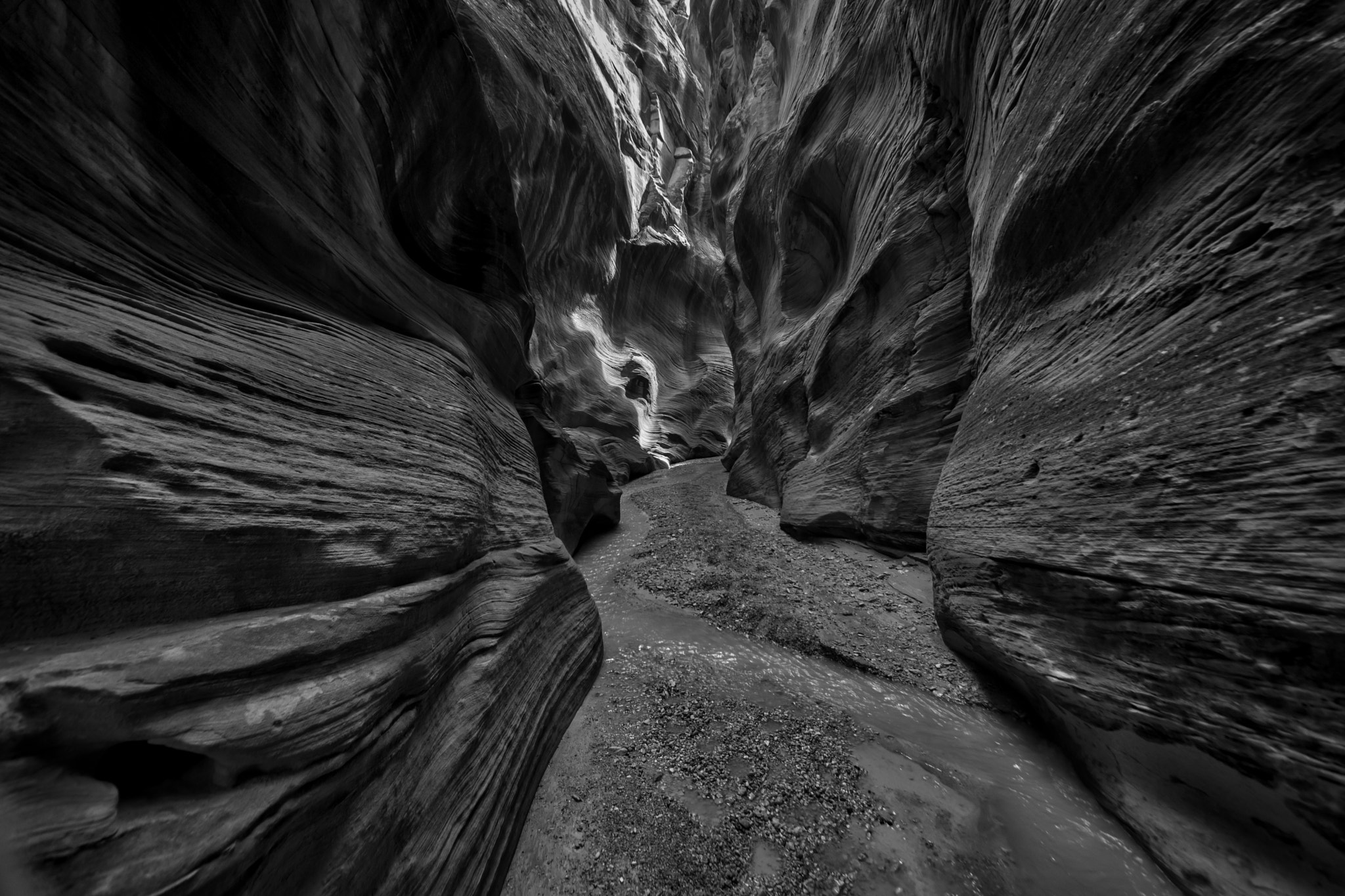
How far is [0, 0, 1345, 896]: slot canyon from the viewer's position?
A: 1646 millimetres

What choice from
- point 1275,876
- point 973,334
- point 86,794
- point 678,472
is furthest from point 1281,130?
point 678,472

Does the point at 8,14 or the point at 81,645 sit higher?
the point at 8,14

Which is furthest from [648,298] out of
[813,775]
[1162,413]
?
[813,775]

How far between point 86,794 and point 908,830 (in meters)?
4.09

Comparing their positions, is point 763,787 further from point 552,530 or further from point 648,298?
point 648,298

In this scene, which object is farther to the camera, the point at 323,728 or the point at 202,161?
the point at 202,161

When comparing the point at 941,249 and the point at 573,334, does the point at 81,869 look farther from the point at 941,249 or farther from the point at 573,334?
the point at 573,334

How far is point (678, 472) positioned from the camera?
1706 centimetres

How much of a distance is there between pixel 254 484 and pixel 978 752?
5.37 m

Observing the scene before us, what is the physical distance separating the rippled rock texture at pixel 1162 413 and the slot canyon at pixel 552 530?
23 millimetres

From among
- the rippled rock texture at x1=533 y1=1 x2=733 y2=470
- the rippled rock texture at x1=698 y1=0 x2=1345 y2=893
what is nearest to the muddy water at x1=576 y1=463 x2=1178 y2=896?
the rippled rock texture at x1=698 y1=0 x2=1345 y2=893

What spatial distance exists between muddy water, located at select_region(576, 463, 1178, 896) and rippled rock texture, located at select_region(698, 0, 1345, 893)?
22 centimetres

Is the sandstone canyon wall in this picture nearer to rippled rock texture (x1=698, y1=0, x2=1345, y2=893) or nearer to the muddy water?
the muddy water

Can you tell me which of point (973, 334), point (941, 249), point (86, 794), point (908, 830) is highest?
point (941, 249)
